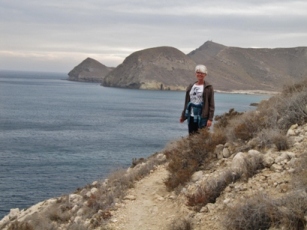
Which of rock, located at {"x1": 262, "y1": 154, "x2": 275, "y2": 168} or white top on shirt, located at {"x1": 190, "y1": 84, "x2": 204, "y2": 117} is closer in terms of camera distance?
rock, located at {"x1": 262, "y1": 154, "x2": 275, "y2": 168}

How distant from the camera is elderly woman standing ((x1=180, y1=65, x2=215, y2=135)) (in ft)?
24.2

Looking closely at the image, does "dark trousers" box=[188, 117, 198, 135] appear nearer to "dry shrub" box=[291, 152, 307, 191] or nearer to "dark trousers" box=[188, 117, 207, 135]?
"dark trousers" box=[188, 117, 207, 135]

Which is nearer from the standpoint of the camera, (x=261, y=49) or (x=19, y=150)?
(x=19, y=150)

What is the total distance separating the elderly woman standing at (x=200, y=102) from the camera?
290 inches

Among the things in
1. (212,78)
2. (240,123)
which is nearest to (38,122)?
(240,123)

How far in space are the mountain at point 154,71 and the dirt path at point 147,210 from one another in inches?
5480

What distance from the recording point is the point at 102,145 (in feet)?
114

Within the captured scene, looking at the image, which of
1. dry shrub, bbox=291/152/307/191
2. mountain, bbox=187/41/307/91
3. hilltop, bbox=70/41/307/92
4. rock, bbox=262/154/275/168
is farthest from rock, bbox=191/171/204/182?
mountain, bbox=187/41/307/91

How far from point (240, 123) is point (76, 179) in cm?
1760

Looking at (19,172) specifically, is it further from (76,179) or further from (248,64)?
(248,64)

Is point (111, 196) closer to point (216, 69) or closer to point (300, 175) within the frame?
point (300, 175)

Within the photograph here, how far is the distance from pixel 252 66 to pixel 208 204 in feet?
600

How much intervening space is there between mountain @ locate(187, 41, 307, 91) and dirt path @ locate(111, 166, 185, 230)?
470 ft

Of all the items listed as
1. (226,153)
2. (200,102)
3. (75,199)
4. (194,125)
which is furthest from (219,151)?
(75,199)
